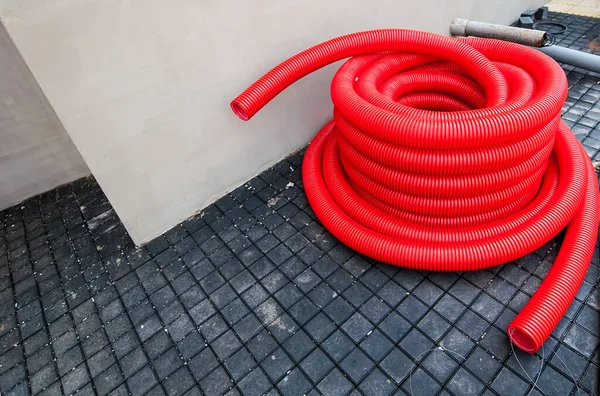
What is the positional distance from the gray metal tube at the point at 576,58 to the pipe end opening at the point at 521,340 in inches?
151

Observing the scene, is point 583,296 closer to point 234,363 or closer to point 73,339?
point 234,363

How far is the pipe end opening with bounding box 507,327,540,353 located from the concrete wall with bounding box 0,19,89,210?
461 centimetres

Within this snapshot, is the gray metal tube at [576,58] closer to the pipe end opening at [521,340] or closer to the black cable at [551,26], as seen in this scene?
the black cable at [551,26]

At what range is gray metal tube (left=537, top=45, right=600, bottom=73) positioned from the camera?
4504 millimetres

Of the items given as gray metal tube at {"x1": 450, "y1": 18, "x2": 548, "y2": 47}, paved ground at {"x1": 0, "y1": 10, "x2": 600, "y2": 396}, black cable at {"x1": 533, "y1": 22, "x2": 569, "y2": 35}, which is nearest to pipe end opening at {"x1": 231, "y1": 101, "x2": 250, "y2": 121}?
paved ground at {"x1": 0, "y1": 10, "x2": 600, "y2": 396}

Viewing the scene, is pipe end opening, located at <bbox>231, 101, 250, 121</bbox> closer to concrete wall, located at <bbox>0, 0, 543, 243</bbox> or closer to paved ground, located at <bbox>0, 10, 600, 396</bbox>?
concrete wall, located at <bbox>0, 0, 543, 243</bbox>

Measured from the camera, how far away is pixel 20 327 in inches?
120

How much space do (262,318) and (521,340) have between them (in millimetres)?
1741

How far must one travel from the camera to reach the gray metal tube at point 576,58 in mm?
4504

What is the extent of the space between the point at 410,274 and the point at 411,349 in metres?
0.61

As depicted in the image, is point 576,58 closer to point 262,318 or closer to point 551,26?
point 551,26

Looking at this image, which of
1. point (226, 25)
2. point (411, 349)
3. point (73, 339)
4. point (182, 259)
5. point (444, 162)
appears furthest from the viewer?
point (182, 259)

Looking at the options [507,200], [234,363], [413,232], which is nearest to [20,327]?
[234,363]

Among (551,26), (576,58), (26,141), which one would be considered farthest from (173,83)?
(551,26)
